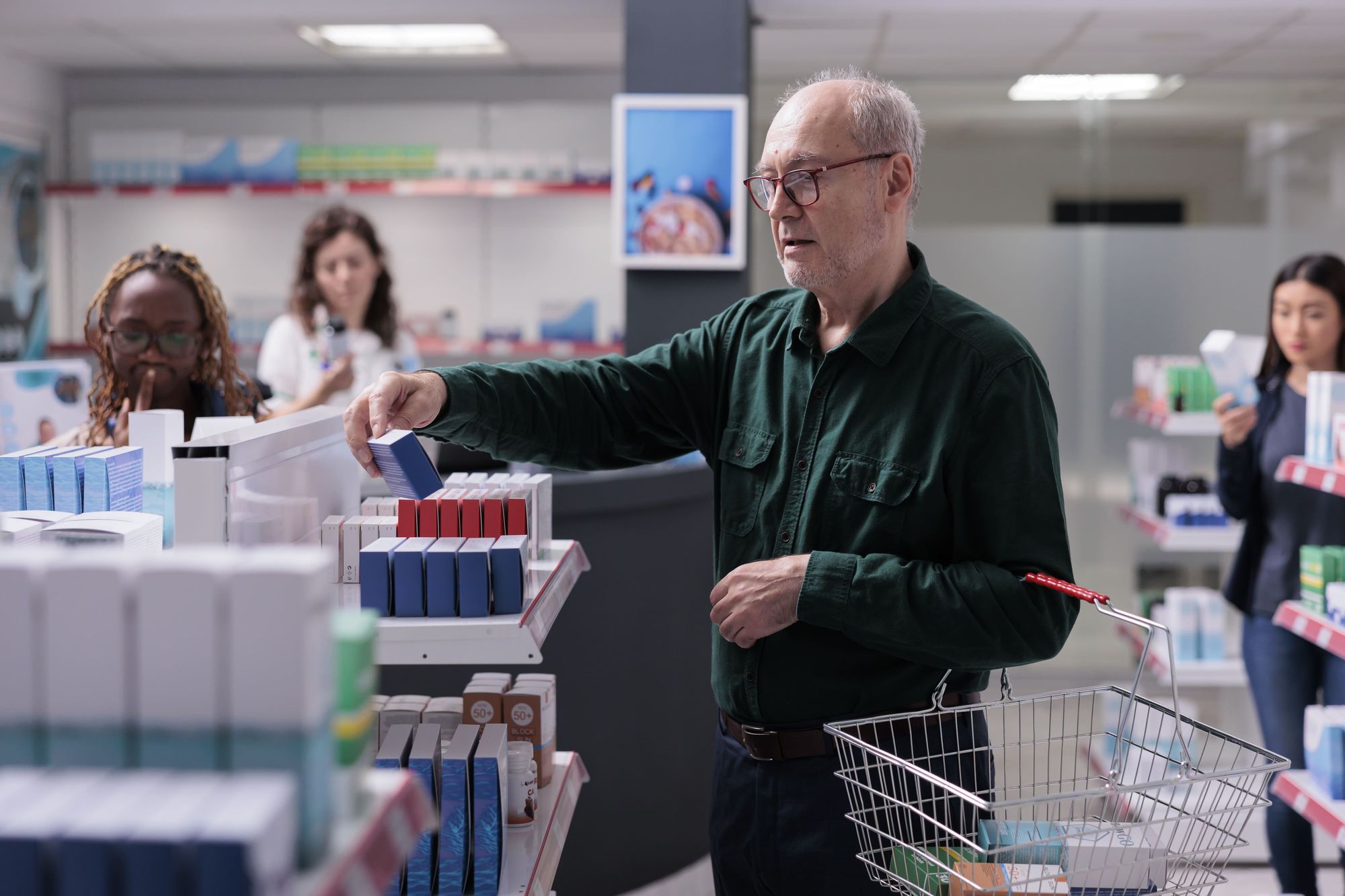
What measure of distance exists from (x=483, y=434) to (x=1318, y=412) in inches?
94.2

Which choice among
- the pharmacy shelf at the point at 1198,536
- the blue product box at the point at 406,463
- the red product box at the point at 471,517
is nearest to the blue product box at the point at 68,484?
the blue product box at the point at 406,463

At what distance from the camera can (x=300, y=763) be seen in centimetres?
92

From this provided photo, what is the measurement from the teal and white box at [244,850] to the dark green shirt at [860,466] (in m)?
1.02

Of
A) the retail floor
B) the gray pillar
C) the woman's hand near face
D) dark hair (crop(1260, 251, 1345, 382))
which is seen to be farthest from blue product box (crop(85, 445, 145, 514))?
dark hair (crop(1260, 251, 1345, 382))

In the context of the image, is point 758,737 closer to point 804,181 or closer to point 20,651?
point 804,181

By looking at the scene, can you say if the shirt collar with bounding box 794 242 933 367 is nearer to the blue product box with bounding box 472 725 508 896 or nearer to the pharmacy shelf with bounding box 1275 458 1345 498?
the blue product box with bounding box 472 725 508 896

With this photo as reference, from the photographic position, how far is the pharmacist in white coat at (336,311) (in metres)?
4.77

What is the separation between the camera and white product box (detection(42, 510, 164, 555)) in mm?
1599

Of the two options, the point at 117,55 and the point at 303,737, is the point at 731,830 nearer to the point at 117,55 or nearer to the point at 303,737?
the point at 303,737

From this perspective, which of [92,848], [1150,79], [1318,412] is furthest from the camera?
[1150,79]

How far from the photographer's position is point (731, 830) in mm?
2020

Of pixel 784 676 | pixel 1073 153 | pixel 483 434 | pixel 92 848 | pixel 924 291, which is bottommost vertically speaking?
pixel 784 676

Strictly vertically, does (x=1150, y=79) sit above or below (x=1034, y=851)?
above

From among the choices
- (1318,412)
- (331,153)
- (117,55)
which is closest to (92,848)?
(1318,412)
